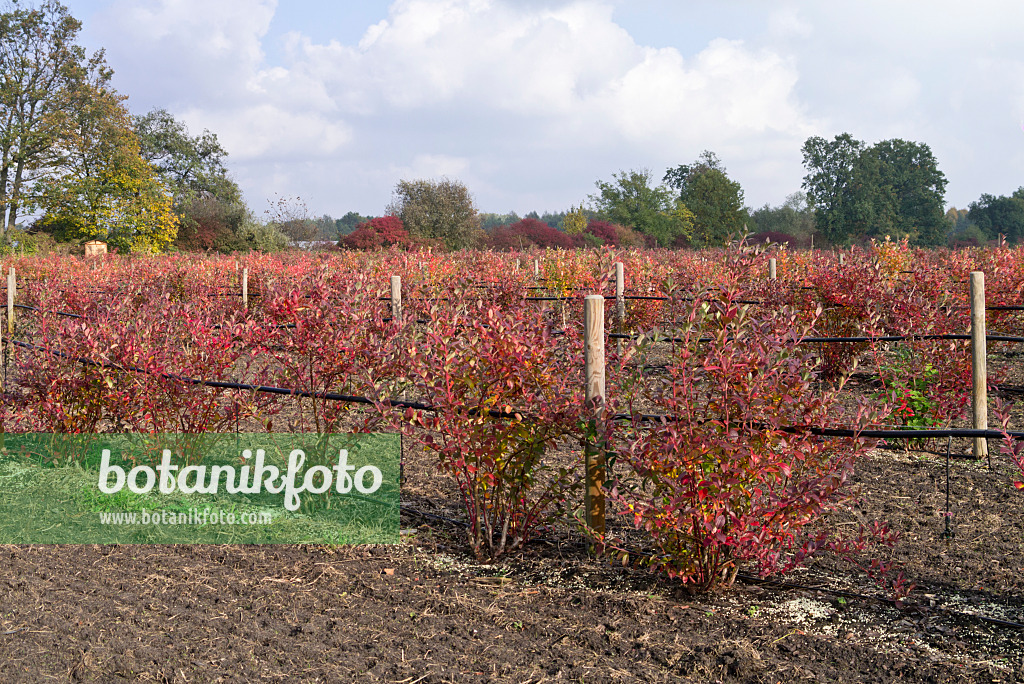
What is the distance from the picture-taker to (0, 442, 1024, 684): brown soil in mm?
2732

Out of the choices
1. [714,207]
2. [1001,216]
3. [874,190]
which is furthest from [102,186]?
[1001,216]

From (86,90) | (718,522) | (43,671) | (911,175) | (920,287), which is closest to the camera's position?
(43,671)

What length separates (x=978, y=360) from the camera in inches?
225

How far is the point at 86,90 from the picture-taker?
3434 cm

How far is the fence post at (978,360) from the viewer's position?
18.6 feet

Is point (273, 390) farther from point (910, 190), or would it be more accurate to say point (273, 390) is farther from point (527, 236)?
point (910, 190)

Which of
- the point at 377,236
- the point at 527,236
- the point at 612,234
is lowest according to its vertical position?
the point at 377,236

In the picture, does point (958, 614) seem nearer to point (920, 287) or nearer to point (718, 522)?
point (718, 522)

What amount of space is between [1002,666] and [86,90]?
129 feet

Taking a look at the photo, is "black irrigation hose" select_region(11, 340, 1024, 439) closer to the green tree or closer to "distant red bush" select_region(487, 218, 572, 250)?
"distant red bush" select_region(487, 218, 572, 250)

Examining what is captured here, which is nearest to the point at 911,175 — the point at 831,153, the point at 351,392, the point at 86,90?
the point at 831,153

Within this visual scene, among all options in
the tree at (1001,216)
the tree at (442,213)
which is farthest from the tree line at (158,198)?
the tree at (1001,216)

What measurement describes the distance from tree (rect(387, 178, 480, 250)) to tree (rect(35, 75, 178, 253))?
12253mm

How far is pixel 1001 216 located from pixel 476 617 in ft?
231
